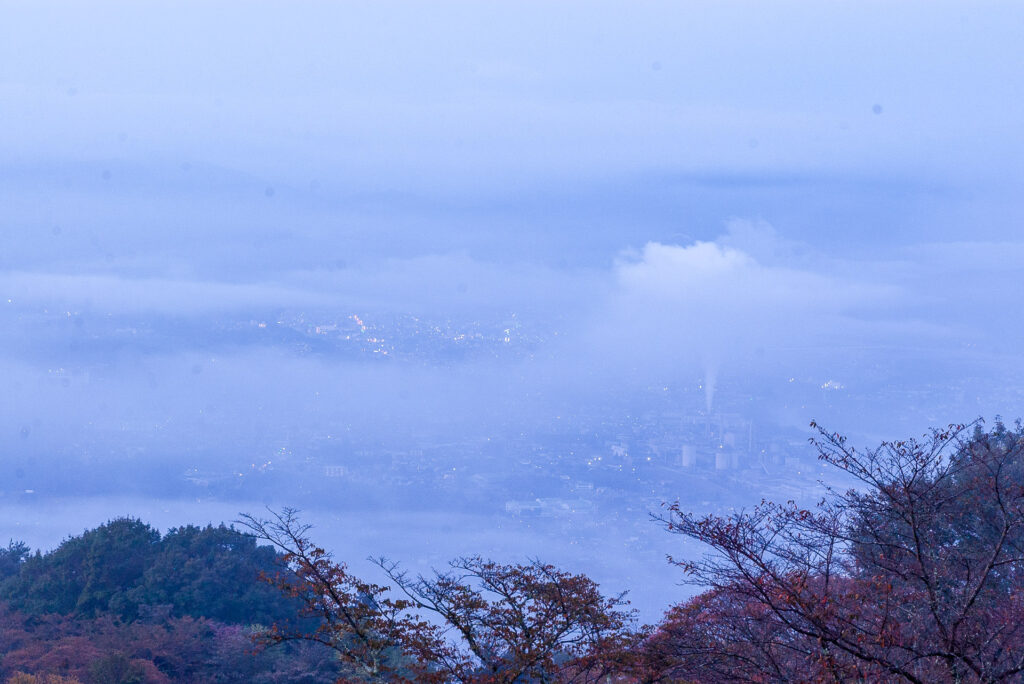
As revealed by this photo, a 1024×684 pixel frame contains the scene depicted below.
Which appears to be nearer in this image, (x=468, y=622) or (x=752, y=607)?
(x=752, y=607)

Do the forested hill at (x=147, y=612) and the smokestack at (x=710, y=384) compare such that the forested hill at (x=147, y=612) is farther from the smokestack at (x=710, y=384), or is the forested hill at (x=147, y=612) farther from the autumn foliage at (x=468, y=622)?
the smokestack at (x=710, y=384)

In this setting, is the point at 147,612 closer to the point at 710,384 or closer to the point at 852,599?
the point at 852,599

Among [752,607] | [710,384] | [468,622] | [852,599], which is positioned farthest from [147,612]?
[710,384]

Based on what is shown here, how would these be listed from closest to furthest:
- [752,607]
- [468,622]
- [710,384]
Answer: [752,607] → [468,622] → [710,384]

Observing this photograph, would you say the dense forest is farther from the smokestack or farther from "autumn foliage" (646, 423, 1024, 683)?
the smokestack

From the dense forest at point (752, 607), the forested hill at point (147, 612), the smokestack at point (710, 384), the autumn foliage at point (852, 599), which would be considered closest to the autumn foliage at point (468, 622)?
the dense forest at point (752, 607)

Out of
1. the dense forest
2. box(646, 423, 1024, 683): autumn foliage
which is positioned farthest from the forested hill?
box(646, 423, 1024, 683): autumn foliage
